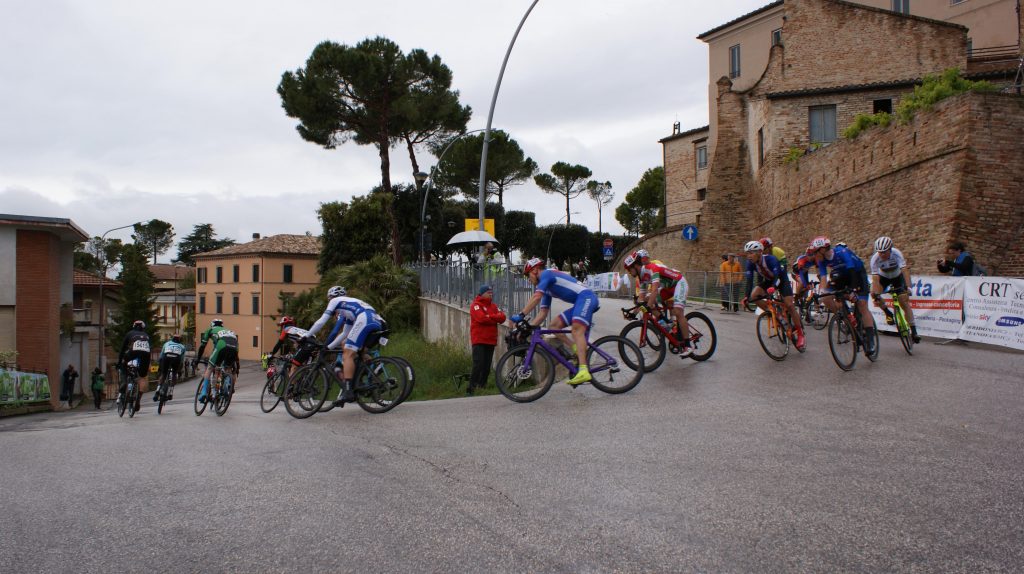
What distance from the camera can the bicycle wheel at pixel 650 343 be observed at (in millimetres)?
10516

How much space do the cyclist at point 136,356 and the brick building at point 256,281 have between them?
4798 cm

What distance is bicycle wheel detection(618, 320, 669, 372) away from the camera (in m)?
10.5

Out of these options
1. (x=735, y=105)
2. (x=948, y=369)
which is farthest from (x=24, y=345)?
(x=735, y=105)

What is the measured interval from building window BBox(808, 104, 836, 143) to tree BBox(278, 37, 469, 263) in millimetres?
20013

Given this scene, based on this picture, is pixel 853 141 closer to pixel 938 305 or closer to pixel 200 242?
pixel 938 305

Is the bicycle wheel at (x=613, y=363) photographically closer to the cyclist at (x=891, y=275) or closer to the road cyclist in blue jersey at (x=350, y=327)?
the road cyclist in blue jersey at (x=350, y=327)

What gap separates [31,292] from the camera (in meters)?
29.0

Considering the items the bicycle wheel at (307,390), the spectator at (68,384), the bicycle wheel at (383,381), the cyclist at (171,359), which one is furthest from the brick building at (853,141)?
the spectator at (68,384)

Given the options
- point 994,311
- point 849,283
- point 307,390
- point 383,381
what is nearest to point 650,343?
point 849,283

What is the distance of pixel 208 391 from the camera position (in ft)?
41.9

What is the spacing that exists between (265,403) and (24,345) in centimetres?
2228

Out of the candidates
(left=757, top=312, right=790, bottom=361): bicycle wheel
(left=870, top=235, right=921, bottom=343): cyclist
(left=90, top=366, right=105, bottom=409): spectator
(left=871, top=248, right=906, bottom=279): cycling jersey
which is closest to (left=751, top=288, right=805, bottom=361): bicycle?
(left=757, top=312, right=790, bottom=361): bicycle wheel

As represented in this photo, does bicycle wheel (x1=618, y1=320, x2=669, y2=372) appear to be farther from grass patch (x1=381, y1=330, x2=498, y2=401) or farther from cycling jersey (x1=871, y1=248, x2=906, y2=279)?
cycling jersey (x1=871, y1=248, x2=906, y2=279)

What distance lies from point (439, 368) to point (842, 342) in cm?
905
